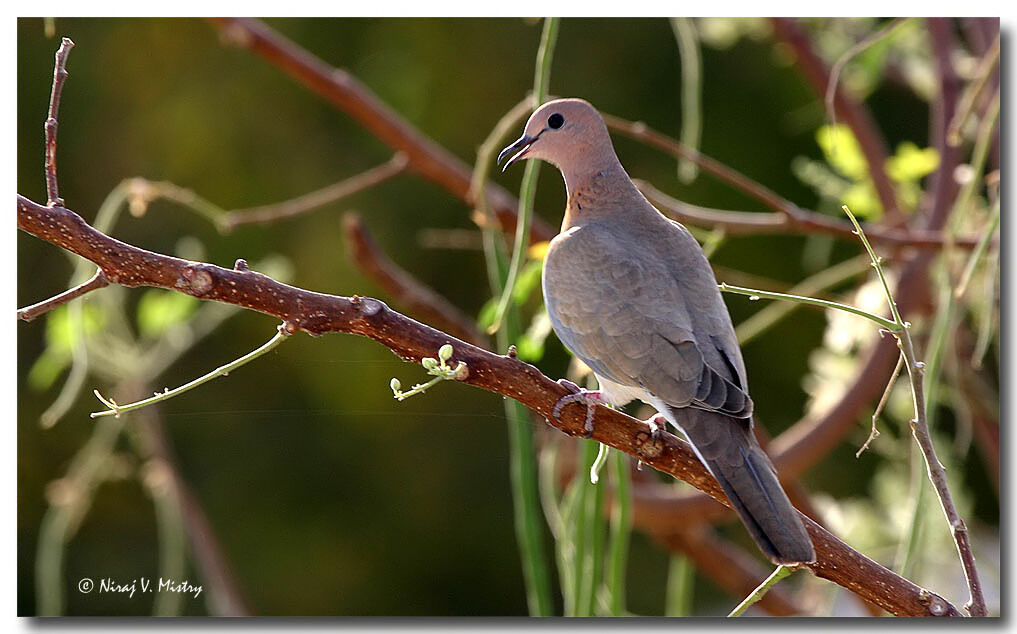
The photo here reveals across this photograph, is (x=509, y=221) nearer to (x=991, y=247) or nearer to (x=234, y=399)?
(x=234, y=399)

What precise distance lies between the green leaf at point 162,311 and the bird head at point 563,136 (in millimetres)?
645

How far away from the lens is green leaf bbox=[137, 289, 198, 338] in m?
1.54

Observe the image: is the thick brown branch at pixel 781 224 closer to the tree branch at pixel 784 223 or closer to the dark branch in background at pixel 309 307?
the tree branch at pixel 784 223

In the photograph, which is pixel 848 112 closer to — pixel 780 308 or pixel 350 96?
pixel 780 308

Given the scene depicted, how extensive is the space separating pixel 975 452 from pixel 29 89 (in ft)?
5.72

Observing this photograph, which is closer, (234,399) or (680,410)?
(680,410)

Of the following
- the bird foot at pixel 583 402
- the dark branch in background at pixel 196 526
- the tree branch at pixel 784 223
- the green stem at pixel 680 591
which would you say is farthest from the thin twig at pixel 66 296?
the green stem at pixel 680 591

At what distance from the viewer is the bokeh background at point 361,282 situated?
1.39 meters

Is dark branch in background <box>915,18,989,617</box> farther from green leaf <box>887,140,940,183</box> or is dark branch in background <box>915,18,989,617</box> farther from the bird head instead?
the bird head

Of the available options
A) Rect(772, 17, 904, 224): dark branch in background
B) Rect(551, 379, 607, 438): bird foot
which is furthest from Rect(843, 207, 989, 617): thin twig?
Rect(772, 17, 904, 224): dark branch in background

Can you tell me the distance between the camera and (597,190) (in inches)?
41.9
